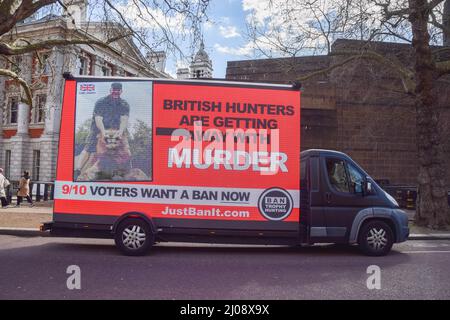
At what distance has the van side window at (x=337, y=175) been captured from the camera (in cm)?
775

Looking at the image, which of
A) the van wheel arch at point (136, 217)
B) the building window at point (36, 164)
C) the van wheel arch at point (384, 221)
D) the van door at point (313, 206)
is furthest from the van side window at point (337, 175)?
the building window at point (36, 164)

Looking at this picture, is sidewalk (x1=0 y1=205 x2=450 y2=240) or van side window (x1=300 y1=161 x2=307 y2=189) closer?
van side window (x1=300 y1=161 x2=307 y2=189)

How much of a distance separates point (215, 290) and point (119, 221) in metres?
3.09

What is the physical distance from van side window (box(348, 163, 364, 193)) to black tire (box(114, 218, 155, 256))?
4465mm

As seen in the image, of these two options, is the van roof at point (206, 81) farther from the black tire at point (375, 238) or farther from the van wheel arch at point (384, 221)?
the black tire at point (375, 238)

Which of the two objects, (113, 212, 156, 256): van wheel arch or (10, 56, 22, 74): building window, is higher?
(10, 56, 22, 74): building window

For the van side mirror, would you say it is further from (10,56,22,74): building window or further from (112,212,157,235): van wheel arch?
(10,56,22,74): building window

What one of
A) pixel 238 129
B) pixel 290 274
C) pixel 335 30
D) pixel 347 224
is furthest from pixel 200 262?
pixel 335 30

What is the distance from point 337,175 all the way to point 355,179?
1.44 feet

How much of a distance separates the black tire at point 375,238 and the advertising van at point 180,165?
68 centimetres

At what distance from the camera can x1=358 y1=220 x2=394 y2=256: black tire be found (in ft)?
25.1

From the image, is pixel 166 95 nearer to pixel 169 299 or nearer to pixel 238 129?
pixel 238 129

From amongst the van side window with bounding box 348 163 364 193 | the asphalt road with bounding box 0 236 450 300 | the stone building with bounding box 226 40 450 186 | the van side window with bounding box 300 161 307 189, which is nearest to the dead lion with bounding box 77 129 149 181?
the asphalt road with bounding box 0 236 450 300

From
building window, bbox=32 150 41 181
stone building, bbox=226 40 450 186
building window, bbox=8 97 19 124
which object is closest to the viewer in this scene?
stone building, bbox=226 40 450 186
